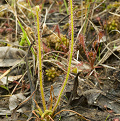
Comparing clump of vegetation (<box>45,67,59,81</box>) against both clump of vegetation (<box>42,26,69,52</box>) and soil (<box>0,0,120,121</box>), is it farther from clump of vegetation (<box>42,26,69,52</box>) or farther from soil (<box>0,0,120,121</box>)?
clump of vegetation (<box>42,26,69,52</box>)

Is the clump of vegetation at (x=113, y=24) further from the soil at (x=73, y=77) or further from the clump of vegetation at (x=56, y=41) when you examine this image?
the clump of vegetation at (x=56, y=41)

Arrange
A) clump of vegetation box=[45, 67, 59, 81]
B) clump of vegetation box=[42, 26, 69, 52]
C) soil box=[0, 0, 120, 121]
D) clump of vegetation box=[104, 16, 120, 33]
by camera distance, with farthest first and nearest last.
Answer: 1. clump of vegetation box=[104, 16, 120, 33]
2. clump of vegetation box=[42, 26, 69, 52]
3. clump of vegetation box=[45, 67, 59, 81]
4. soil box=[0, 0, 120, 121]

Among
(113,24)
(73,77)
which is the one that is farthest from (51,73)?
(113,24)

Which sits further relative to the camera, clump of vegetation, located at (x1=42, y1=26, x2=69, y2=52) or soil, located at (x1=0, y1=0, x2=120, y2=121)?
clump of vegetation, located at (x1=42, y1=26, x2=69, y2=52)

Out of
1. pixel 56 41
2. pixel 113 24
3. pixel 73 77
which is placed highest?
pixel 113 24

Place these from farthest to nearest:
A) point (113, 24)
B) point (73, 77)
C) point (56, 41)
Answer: point (113, 24), point (56, 41), point (73, 77)

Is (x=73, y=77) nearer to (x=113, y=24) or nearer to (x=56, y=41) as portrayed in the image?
(x=56, y=41)

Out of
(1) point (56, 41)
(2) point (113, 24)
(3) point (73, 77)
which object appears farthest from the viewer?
(2) point (113, 24)

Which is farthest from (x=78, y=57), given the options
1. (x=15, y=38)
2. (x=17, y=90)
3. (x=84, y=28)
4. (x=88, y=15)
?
(x=15, y=38)

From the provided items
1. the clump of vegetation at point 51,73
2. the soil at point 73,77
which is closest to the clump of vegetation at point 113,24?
the soil at point 73,77

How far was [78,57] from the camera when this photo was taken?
2.52 meters

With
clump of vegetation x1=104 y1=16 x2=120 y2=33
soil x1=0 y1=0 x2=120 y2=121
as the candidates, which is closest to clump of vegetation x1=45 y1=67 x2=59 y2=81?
soil x1=0 y1=0 x2=120 y2=121

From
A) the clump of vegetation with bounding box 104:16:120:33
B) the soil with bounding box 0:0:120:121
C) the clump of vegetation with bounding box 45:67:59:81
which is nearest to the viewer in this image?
the soil with bounding box 0:0:120:121

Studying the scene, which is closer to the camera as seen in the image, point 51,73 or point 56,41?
point 51,73
